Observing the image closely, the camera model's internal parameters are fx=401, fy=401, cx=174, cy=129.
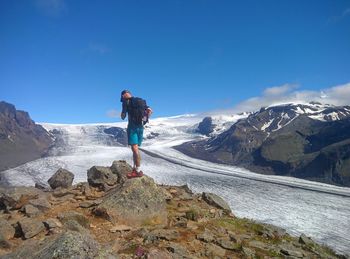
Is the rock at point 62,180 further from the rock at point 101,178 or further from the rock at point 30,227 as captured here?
the rock at point 30,227

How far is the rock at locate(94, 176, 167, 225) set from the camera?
10672mm

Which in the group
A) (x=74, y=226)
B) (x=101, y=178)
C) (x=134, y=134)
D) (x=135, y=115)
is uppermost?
(x=135, y=115)

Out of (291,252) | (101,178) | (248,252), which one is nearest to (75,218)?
(248,252)

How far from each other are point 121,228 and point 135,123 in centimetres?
381

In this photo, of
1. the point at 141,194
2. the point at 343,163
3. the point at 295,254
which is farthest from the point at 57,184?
the point at 343,163

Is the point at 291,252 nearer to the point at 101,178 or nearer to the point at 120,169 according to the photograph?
the point at 101,178

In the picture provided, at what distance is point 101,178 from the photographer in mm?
15398

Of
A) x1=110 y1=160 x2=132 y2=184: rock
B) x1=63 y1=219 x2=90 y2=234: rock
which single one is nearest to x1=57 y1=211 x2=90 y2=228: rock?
x1=63 y1=219 x2=90 y2=234: rock

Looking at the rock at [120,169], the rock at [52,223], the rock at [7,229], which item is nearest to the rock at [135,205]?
the rock at [52,223]

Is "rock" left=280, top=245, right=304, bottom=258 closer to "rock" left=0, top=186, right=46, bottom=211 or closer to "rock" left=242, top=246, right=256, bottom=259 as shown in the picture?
"rock" left=242, top=246, right=256, bottom=259

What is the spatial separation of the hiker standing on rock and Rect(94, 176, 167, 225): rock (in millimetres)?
1588

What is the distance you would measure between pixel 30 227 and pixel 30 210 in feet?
5.73

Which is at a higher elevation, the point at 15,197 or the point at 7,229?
the point at 15,197

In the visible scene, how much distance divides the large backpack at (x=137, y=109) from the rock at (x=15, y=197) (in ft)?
12.3
